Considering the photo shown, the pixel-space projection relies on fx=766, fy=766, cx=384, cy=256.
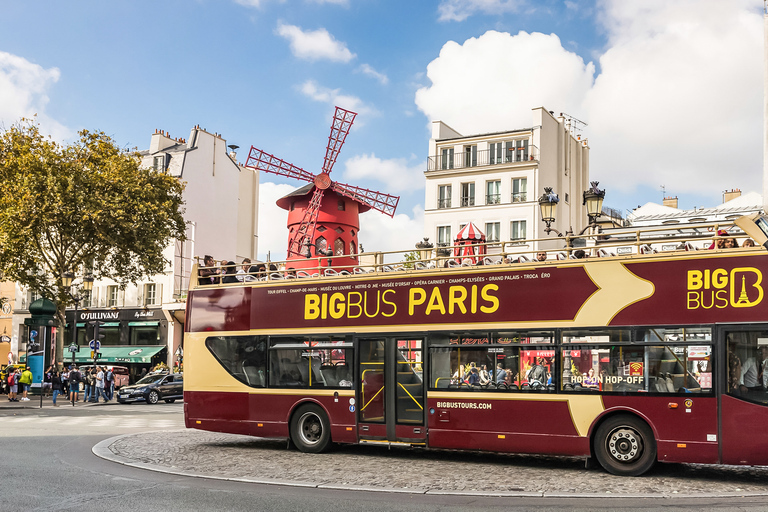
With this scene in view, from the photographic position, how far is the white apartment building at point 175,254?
52.2m

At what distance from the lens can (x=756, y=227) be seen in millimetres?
11273

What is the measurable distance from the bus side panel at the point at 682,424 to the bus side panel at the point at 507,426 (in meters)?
1.11

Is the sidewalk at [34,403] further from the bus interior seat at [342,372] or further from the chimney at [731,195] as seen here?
the chimney at [731,195]

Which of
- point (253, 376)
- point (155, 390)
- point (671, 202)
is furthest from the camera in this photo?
point (671, 202)

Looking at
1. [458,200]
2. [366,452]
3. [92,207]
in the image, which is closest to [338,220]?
[458,200]

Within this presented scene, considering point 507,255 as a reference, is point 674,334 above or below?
below

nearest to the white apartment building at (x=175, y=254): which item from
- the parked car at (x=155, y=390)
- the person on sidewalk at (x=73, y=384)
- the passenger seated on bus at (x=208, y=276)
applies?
the parked car at (x=155, y=390)

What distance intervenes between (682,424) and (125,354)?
46.8 m

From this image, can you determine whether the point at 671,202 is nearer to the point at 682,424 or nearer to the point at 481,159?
the point at 481,159

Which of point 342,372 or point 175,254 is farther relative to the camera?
point 175,254

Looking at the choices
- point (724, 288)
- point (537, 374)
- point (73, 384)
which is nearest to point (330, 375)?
point (537, 374)

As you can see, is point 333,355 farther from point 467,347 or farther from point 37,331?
point 37,331

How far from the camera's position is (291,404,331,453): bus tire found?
48.2 feet

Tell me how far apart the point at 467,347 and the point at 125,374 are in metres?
37.3
